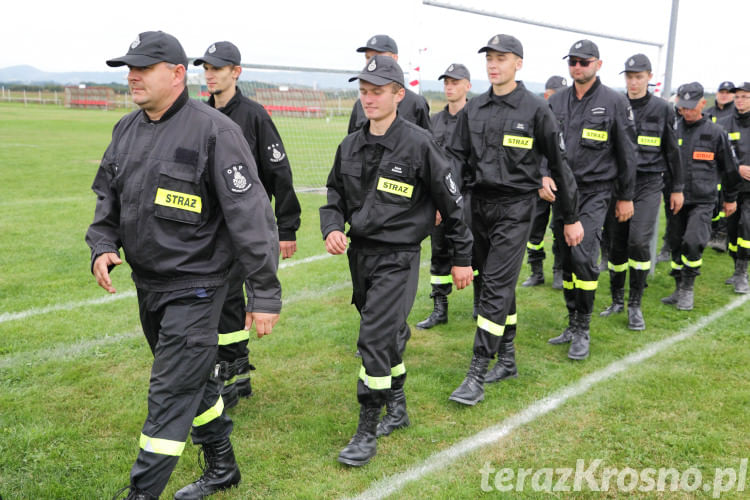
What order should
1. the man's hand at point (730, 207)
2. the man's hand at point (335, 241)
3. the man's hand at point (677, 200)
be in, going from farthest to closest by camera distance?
the man's hand at point (730, 207)
the man's hand at point (677, 200)
the man's hand at point (335, 241)

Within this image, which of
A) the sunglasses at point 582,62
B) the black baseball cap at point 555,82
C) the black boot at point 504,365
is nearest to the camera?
the black boot at point 504,365

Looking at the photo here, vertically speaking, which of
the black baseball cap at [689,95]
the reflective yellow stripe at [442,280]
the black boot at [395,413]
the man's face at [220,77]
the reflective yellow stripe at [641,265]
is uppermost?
the black baseball cap at [689,95]

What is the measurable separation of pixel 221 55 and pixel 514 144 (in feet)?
7.28

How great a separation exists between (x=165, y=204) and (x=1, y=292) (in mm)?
4801

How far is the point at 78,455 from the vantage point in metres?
3.78

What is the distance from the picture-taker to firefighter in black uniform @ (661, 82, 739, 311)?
727cm

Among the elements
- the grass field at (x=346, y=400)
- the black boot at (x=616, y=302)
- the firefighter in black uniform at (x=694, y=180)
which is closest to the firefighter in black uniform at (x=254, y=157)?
the grass field at (x=346, y=400)

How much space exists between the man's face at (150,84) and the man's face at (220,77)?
62.7 inches

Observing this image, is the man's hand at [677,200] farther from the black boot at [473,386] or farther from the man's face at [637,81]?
the black boot at [473,386]

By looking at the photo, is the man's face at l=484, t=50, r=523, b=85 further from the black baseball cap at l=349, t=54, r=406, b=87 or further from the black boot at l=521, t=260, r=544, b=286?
the black boot at l=521, t=260, r=544, b=286

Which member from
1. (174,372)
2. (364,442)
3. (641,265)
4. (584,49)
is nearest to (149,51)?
(174,372)

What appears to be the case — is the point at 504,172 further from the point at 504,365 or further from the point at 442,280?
the point at 442,280

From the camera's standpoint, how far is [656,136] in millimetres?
6836

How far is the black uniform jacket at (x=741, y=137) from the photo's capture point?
811cm
